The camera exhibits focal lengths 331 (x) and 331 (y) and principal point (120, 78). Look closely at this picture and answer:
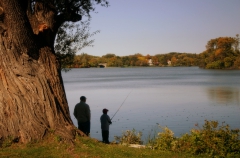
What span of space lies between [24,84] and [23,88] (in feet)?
0.36

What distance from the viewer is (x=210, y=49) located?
122438mm

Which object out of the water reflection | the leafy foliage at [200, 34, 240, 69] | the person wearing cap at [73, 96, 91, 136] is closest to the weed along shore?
the person wearing cap at [73, 96, 91, 136]

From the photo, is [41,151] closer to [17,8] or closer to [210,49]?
[17,8]

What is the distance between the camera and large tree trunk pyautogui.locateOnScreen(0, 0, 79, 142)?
27.8 feet

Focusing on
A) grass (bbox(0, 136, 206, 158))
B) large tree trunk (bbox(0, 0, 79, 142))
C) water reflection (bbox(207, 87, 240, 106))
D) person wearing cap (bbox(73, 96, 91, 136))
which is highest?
large tree trunk (bbox(0, 0, 79, 142))

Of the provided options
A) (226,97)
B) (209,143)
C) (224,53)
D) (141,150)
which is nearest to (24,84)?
(141,150)

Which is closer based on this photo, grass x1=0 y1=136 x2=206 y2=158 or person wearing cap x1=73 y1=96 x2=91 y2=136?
grass x1=0 y1=136 x2=206 y2=158

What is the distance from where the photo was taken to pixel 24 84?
28.6 ft

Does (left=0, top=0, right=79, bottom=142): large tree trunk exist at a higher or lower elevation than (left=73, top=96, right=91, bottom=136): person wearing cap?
higher

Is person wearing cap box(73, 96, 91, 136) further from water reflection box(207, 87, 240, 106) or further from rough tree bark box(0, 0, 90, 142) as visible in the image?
water reflection box(207, 87, 240, 106)

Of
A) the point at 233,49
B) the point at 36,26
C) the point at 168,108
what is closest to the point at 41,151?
the point at 36,26

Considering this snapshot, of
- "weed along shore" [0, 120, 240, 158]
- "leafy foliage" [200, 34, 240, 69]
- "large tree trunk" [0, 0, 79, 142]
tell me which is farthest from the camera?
"leafy foliage" [200, 34, 240, 69]

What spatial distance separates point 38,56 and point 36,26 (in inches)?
33.4

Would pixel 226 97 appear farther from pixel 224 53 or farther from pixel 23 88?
pixel 224 53
